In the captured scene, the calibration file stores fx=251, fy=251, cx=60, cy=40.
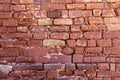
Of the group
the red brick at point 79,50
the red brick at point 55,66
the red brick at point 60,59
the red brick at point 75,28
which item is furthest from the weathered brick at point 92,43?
the red brick at point 55,66

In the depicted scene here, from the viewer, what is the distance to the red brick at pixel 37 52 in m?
3.38

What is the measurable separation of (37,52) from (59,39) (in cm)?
34

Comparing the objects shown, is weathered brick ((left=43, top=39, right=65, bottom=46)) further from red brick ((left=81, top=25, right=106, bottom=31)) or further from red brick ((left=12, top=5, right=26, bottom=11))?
red brick ((left=12, top=5, right=26, bottom=11))

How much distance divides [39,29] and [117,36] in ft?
3.45

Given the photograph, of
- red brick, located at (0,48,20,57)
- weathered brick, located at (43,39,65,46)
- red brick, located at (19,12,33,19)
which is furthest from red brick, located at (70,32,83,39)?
red brick, located at (0,48,20,57)

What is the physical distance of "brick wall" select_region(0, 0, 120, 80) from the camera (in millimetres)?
3299

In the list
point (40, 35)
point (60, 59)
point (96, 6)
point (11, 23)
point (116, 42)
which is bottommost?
point (60, 59)

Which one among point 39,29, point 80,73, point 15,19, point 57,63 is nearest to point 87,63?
point 80,73

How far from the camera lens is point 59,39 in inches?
133

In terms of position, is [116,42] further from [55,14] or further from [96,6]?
[55,14]

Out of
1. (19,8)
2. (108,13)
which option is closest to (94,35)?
(108,13)

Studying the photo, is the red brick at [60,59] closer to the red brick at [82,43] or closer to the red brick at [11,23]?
the red brick at [82,43]

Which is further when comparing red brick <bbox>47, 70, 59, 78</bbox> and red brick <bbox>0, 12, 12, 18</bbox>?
red brick <bbox>0, 12, 12, 18</bbox>

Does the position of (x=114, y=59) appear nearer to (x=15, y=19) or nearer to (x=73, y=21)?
(x=73, y=21)
